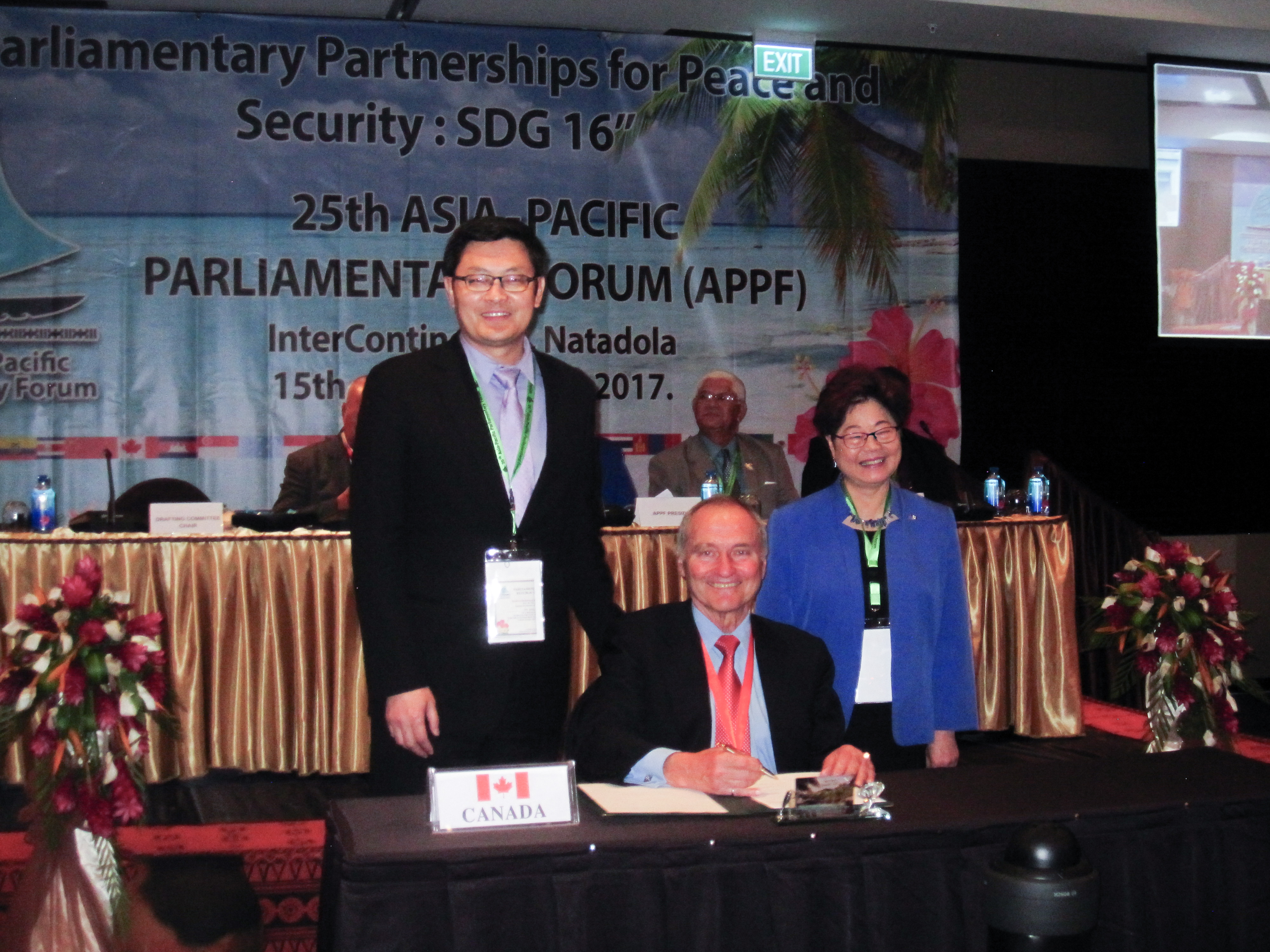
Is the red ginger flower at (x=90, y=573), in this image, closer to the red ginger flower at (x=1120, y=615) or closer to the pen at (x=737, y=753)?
the pen at (x=737, y=753)

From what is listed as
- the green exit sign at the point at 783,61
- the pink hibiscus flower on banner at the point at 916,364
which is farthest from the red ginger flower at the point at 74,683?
the green exit sign at the point at 783,61

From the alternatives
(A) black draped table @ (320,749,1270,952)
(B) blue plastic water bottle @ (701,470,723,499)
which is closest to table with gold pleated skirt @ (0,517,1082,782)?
(B) blue plastic water bottle @ (701,470,723,499)

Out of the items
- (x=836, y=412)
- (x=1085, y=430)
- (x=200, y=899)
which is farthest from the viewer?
(x=1085, y=430)

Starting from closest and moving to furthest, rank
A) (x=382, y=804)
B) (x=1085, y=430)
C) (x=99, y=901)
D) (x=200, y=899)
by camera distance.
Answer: (x=382, y=804) < (x=99, y=901) < (x=200, y=899) < (x=1085, y=430)

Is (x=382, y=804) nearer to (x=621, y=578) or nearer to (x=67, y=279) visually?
(x=621, y=578)

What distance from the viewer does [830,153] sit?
662cm

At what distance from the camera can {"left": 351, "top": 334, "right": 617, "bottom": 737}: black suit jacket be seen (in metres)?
1.91

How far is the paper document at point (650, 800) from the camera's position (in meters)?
1.59

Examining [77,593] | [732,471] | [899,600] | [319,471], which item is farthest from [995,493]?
[77,593]

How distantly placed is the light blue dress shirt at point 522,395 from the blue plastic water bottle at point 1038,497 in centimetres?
359

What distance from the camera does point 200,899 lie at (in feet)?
10.1

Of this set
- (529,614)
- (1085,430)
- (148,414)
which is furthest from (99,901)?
(1085,430)

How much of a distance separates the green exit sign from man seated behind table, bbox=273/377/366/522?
2.79 m

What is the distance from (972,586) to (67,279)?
4.29 meters
